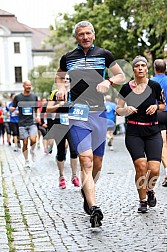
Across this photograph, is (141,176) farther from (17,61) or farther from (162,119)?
(17,61)

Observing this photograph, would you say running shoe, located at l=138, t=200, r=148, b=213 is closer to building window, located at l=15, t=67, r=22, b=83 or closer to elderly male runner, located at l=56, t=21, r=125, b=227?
elderly male runner, located at l=56, t=21, r=125, b=227

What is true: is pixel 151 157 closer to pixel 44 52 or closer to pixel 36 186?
pixel 36 186

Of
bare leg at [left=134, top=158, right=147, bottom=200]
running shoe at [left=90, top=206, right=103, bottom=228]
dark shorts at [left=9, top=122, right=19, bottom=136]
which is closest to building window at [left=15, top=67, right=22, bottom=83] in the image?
dark shorts at [left=9, top=122, right=19, bottom=136]

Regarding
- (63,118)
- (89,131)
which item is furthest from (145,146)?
(63,118)

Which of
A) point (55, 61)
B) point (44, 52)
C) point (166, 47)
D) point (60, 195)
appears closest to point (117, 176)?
point (60, 195)

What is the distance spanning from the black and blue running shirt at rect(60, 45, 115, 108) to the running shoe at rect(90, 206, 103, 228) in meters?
1.14

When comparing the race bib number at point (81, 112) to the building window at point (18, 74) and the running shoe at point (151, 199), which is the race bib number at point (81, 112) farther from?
the building window at point (18, 74)

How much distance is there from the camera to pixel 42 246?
525cm

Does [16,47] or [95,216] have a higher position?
[16,47]

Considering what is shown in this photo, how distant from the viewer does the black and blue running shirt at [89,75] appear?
6270 millimetres

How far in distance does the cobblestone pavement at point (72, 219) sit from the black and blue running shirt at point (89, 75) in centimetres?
130

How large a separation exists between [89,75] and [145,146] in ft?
3.99

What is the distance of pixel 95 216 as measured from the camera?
5.80 meters

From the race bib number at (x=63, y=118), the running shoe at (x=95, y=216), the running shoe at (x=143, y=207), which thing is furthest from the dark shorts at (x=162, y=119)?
the running shoe at (x=95, y=216)
